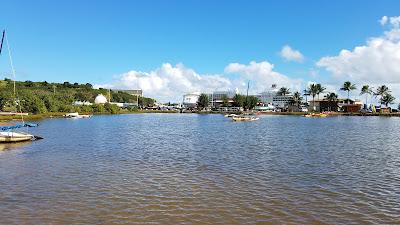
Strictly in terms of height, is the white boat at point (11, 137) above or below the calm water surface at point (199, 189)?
above

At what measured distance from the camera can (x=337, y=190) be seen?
2181cm

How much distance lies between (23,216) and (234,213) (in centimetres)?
1008

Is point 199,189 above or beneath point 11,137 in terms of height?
beneath

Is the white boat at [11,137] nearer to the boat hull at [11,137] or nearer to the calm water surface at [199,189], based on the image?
the boat hull at [11,137]

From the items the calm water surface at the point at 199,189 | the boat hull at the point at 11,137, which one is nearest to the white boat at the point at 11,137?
the boat hull at the point at 11,137

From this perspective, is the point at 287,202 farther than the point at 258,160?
No

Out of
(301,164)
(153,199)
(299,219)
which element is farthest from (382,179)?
(153,199)

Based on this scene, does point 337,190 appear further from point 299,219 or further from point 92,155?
point 92,155

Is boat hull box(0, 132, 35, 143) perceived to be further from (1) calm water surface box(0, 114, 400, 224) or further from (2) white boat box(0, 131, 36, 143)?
(1) calm water surface box(0, 114, 400, 224)

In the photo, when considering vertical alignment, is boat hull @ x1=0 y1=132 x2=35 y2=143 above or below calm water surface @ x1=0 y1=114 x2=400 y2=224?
above

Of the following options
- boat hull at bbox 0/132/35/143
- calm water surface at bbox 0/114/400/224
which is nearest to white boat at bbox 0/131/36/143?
boat hull at bbox 0/132/35/143

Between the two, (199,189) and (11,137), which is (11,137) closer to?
(11,137)

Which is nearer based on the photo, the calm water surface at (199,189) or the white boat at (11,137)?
the calm water surface at (199,189)

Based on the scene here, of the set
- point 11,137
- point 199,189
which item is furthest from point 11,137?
point 199,189
